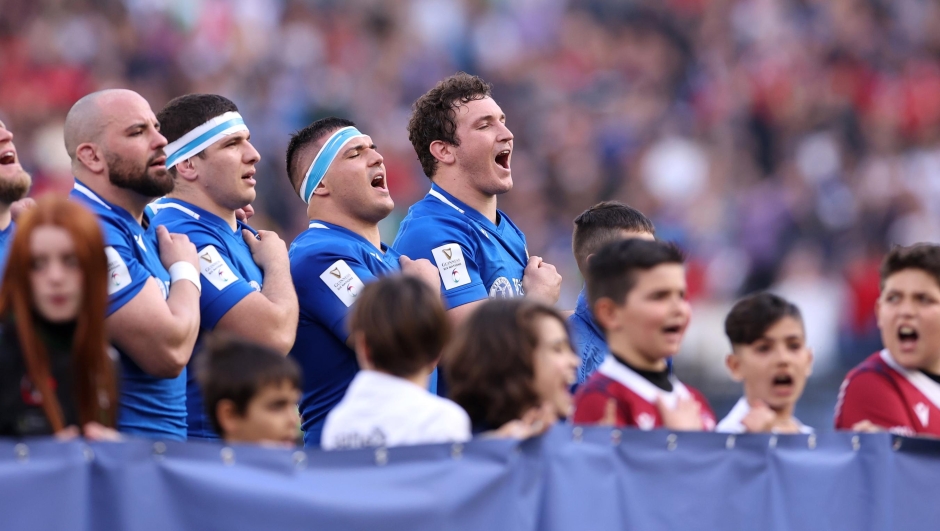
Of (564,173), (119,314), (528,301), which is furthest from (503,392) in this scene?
(564,173)

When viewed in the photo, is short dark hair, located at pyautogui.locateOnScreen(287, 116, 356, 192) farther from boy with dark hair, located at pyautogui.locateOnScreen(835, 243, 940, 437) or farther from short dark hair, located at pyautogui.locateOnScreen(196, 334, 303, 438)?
boy with dark hair, located at pyautogui.locateOnScreen(835, 243, 940, 437)

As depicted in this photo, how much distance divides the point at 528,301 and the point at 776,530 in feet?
3.43

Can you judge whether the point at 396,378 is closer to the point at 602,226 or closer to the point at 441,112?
the point at 602,226

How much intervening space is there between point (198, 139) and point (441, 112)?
3.95 ft

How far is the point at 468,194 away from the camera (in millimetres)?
6145

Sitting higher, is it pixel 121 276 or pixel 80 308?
pixel 121 276

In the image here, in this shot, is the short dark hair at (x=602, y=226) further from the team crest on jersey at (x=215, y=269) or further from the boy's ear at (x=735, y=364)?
the team crest on jersey at (x=215, y=269)

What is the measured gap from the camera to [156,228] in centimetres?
521

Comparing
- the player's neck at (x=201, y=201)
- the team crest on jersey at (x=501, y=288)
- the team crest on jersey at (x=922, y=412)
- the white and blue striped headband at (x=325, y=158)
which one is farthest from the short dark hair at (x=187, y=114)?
the team crest on jersey at (x=922, y=412)

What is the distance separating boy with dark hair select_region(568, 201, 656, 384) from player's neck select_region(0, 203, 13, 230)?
2.22 m

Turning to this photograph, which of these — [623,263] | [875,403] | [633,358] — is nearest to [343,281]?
[623,263]

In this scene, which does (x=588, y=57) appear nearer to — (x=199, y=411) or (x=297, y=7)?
(x=297, y=7)

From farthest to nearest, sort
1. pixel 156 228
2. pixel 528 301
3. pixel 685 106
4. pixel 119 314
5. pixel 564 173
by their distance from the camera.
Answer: pixel 685 106, pixel 564 173, pixel 156 228, pixel 119 314, pixel 528 301

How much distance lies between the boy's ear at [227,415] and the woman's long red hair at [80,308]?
0.31m
